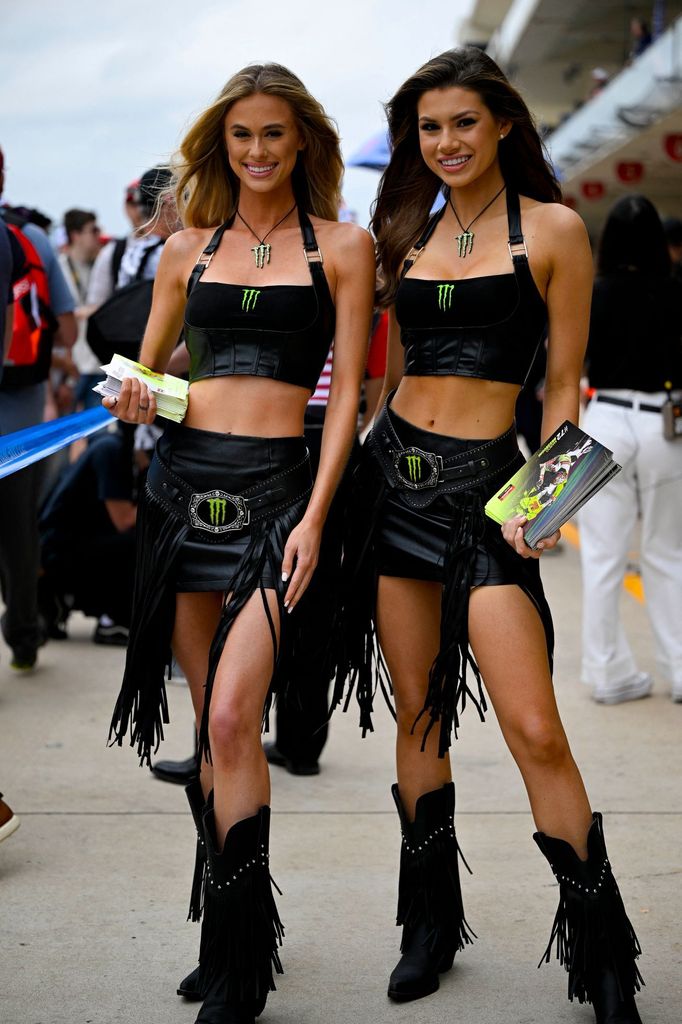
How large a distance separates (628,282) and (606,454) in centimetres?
315

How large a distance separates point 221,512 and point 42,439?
0.83m

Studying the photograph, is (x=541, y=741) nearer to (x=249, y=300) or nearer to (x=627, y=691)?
(x=249, y=300)

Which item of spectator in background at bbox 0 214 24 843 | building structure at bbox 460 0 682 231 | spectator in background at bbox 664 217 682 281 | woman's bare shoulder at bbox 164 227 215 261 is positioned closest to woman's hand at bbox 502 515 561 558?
woman's bare shoulder at bbox 164 227 215 261

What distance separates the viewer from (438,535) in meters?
3.19

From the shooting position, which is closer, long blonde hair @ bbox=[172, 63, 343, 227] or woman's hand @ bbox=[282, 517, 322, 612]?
woman's hand @ bbox=[282, 517, 322, 612]

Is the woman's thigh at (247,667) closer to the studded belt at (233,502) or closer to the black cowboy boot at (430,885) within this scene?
the studded belt at (233,502)

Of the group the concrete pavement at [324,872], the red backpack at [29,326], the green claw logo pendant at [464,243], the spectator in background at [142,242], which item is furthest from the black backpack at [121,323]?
the green claw logo pendant at [464,243]

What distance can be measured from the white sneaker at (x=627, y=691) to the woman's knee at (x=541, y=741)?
3017mm

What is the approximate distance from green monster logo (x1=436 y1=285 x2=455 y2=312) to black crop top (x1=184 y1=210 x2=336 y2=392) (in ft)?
0.85

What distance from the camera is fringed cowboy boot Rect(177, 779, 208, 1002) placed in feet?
10.6

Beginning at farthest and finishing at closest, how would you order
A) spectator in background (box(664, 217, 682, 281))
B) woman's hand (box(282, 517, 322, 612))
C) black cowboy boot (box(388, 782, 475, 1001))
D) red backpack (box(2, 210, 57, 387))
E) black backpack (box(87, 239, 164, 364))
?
spectator in background (box(664, 217, 682, 281)), red backpack (box(2, 210, 57, 387)), black backpack (box(87, 239, 164, 364)), black cowboy boot (box(388, 782, 475, 1001)), woman's hand (box(282, 517, 322, 612))

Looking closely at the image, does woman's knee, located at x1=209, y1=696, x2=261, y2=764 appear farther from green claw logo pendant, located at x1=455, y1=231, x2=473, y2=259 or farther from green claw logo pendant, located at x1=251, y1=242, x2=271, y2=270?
green claw logo pendant, located at x1=455, y1=231, x2=473, y2=259

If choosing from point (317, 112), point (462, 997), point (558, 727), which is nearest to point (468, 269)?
point (317, 112)

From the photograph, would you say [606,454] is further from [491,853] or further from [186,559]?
[491,853]
